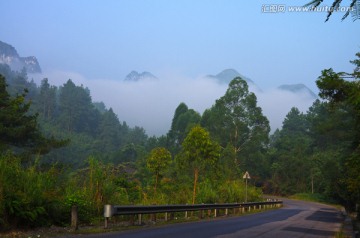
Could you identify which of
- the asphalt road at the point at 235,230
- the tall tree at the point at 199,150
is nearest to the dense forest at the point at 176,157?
the tall tree at the point at 199,150

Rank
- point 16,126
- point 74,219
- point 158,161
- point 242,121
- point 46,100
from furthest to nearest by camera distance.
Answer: point 46,100
point 242,121
point 16,126
point 158,161
point 74,219

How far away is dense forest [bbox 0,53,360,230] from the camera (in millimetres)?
11703

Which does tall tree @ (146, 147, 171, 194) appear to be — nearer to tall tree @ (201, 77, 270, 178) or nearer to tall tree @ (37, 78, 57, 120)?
tall tree @ (201, 77, 270, 178)

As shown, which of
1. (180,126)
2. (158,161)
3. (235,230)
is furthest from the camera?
(180,126)

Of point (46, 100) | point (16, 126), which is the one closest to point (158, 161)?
point (16, 126)

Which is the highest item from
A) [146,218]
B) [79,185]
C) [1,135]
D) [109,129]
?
[109,129]

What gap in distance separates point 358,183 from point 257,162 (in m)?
64.3

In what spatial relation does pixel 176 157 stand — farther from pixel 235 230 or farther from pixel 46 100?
pixel 46 100

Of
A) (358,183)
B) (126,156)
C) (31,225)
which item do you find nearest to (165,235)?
(31,225)

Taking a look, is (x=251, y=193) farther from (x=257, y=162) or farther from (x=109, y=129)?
(x=109, y=129)

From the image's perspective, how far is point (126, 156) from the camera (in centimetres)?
12450

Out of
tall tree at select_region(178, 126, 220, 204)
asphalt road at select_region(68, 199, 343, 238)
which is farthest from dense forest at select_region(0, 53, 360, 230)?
asphalt road at select_region(68, 199, 343, 238)

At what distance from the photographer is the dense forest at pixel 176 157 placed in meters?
11.7

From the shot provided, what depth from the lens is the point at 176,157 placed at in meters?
32.8
